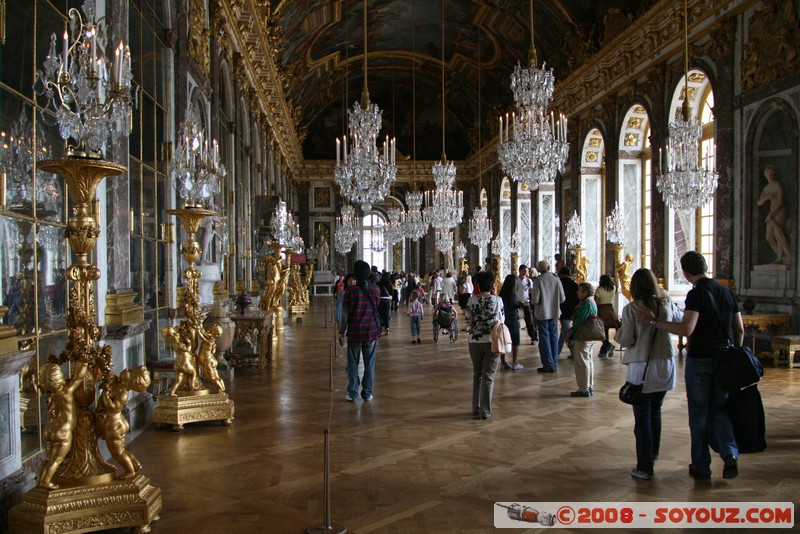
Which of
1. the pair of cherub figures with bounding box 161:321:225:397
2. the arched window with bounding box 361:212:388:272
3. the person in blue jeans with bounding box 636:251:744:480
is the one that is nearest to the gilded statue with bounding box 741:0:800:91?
the person in blue jeans with bounding box 636:251:744:480

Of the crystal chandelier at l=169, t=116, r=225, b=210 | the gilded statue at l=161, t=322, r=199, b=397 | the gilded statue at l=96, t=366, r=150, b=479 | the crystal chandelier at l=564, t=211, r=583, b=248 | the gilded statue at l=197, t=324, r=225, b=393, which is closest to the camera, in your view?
the gilded statue at l=96, t=366, r=150, b=479

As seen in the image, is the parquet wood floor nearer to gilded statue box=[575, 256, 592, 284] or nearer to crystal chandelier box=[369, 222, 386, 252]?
gilded statue box=[575, 256, 592, 284]

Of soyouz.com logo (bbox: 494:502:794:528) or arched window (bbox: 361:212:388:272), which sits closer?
soyouz.com logo (bbox: 494:502:794:528)

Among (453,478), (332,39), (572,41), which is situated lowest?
(453,478)

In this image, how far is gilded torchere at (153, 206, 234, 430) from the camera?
580 cm

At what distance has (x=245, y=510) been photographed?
12.5 ft

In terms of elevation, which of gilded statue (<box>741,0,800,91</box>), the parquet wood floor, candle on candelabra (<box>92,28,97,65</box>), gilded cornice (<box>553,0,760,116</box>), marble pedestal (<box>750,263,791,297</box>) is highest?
gilded cornice (<box>553,0,760,116</box>)

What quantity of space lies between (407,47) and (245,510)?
85.1 feet

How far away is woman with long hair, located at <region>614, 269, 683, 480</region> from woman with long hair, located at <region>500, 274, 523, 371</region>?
476 centimetres

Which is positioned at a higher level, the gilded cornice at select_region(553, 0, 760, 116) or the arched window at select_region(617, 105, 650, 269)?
the gilded cornice at select_region(553, 0, 760, 116)

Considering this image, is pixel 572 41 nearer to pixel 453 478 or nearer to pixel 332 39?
pixel 332 39

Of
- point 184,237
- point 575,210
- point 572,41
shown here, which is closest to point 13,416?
point 184,237

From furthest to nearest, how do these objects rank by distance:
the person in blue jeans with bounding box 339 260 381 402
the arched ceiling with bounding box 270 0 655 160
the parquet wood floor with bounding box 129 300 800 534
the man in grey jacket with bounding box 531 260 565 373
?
the arched ceiling with bounding box 270 0 655 160, the man in grey jacket with bounding box 531 260 565 373, the person in blue jeans with bounding box 339 260 381 402, the parquet wood floor with bounding box 129 300 800 534

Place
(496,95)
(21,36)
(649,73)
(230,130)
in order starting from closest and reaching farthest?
(21,36) < (230,130) < (649,73) < (496,95)
